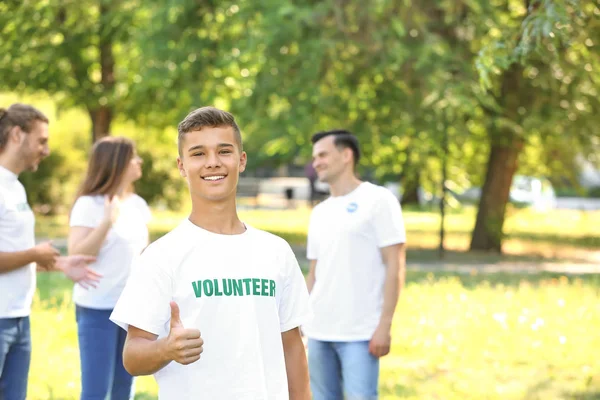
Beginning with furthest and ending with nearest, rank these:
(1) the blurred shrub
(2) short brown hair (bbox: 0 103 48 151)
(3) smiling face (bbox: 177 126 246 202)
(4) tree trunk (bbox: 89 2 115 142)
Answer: (1) the blurred shrub, (4) tree trunk (bbox: 89 2 115 142), (2) short brown hair (bbox: 0 103 48 151), (3) smiling face (bbox: 177 126 246 202)

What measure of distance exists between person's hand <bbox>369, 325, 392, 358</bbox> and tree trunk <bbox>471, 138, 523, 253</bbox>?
56.8 ft

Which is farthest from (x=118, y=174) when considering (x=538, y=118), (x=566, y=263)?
(x=566, y=263)

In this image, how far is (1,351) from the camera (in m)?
4.97

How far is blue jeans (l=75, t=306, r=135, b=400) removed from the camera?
555cm

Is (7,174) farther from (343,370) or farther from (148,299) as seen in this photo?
(148,299)

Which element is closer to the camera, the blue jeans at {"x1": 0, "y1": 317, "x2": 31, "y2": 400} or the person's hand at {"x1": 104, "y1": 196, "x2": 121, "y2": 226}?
the blue jeans at {"x1": 0, "y1": 317, "x2": 31, "y2": 400}

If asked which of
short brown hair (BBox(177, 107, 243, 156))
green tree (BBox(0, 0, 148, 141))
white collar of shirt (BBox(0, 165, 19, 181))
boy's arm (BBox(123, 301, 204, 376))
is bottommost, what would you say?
boy's arm (BBox(123, 301, 204, 376))

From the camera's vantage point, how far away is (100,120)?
2566 centimetres

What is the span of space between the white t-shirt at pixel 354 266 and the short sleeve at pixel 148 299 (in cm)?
251

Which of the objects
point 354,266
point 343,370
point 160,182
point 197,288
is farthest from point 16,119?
point 160,182

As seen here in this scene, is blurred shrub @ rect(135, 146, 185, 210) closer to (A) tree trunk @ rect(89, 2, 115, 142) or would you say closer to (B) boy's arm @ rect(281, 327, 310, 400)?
(A) tree trunk @ rect(89, 2, 115, 142)

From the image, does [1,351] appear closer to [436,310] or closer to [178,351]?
[178,351]

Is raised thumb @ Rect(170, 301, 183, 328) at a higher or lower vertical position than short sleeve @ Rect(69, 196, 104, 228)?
lower

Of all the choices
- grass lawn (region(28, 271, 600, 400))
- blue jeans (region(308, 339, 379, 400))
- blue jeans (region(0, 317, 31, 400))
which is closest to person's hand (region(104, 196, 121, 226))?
blue jeans (region(0, 317, 31, 400))
